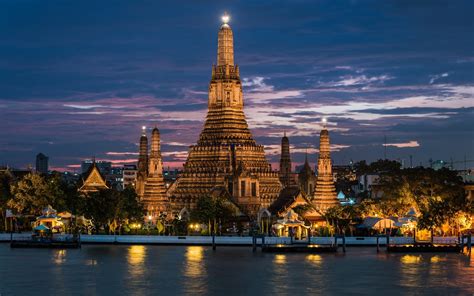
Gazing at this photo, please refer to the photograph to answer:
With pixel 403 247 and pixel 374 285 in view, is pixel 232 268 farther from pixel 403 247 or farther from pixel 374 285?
pixel 403 247

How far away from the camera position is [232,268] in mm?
60625

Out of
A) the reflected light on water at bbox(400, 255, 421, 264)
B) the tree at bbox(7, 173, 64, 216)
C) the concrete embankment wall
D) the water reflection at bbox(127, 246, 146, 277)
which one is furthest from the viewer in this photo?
the tree at bbox(7, 173, 64, 216)

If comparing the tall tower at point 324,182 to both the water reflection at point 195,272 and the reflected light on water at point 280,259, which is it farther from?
the reflected light on water at point 280,259

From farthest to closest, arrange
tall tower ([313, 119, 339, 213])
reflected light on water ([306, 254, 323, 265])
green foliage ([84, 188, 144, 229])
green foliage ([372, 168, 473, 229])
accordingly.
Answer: tall tower ([313, 119, 339, 213])
green foliage ([84, 188, 144, 229])
green foliage ([372, 168, 473, 229])
reflected light on water ([306, 254, 323, 265])

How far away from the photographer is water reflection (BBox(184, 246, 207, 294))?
51944 millimetres

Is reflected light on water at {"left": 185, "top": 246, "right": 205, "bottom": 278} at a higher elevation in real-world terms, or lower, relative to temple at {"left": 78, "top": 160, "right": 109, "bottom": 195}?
lower

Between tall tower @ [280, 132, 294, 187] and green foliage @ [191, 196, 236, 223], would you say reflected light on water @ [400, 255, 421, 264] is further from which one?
tall tower @ [280, 132, 294, 187]

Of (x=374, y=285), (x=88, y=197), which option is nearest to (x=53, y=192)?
(x=88, y=197)

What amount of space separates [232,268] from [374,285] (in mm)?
10607

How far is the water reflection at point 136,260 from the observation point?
59125 millimetres

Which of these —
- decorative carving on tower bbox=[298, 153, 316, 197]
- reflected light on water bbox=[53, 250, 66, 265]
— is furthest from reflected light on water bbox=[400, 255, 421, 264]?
decorative carving on tower bbox=[298, 153, 316, 197]

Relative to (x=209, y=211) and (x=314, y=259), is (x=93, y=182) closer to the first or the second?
(x=209, y=211)

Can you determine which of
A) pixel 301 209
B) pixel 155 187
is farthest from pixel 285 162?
pixel 301 209

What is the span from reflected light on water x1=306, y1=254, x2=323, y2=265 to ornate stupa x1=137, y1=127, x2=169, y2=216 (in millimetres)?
30081
